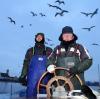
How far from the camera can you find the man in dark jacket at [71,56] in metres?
8.45

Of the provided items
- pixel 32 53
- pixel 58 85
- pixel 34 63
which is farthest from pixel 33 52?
pixel 58 85

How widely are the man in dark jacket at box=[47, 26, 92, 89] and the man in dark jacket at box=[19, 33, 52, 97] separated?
0.81 meters

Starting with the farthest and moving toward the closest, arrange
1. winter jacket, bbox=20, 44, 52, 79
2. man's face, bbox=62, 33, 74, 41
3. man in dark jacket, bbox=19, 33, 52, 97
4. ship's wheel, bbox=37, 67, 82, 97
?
winter jacket, bbox=20, 44, 52, 79 < man in dark jacket, bbox=19, 33, 52, 97 < man's face, bbox=62, 33, 74, 41 < ship's wheel, bbox=37, 67, 82, 97

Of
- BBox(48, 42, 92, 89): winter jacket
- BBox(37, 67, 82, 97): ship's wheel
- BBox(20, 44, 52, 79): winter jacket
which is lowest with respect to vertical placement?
BBox(37, 67, 82, 97): ship's wheel

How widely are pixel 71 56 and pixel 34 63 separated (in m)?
1.21

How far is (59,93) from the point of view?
7453 mm

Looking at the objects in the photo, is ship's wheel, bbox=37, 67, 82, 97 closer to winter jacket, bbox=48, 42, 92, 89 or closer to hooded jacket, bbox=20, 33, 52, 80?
winter jacket, bbox=48, 42, 92, 89

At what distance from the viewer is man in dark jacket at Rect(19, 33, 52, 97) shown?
948cm

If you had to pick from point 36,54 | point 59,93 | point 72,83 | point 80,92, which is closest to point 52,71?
point 72,83

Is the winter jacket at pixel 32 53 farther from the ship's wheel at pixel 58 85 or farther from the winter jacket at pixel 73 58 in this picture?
the ship's wheel at pixel 58 85

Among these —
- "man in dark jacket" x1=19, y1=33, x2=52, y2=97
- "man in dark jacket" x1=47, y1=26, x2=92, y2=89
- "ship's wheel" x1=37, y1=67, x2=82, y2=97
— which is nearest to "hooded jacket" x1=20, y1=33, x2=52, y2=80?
"man in dark jacket" x1=19, y1=33, x2=52, y2=97

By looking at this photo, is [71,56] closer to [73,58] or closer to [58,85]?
[73,58]

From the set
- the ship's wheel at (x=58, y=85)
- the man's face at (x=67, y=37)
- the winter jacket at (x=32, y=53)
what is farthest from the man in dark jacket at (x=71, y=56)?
the winter jacket at (x=32, y=53)

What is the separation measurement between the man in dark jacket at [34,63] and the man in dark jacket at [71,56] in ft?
2.65
